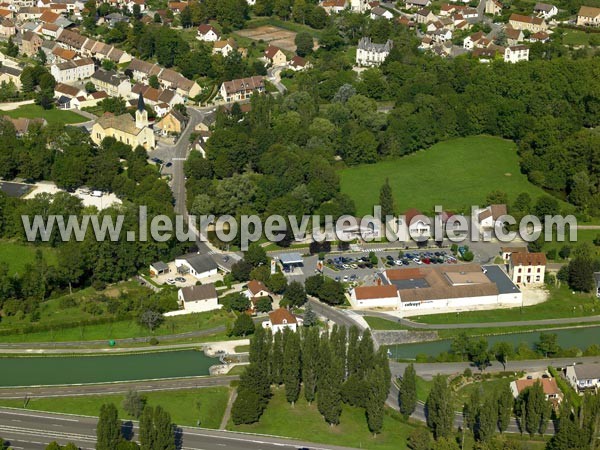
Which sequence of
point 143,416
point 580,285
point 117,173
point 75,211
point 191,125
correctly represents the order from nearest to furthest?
point 143,416
point 580,285
point 75,211
point 117,173
point 191,125

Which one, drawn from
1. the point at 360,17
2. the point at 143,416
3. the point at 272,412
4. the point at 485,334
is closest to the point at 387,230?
the point at 485,334

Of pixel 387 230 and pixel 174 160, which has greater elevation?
pixel 174 160

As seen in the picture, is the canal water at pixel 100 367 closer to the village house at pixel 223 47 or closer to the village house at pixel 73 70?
the village house at pixel 73 70

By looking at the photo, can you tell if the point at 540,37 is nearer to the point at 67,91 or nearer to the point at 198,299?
the point at 67,91

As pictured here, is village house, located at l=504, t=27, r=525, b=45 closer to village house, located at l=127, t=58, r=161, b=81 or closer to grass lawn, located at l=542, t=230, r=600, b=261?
village house, located at l=127, t=58, r=161, b=81

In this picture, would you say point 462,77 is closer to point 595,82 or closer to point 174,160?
point 595,82

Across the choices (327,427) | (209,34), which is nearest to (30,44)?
(209,34)

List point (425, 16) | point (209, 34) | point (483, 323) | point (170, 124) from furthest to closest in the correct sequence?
point (425, 16) < point (209, 34) < point (170, 124) < point (483, 323)
